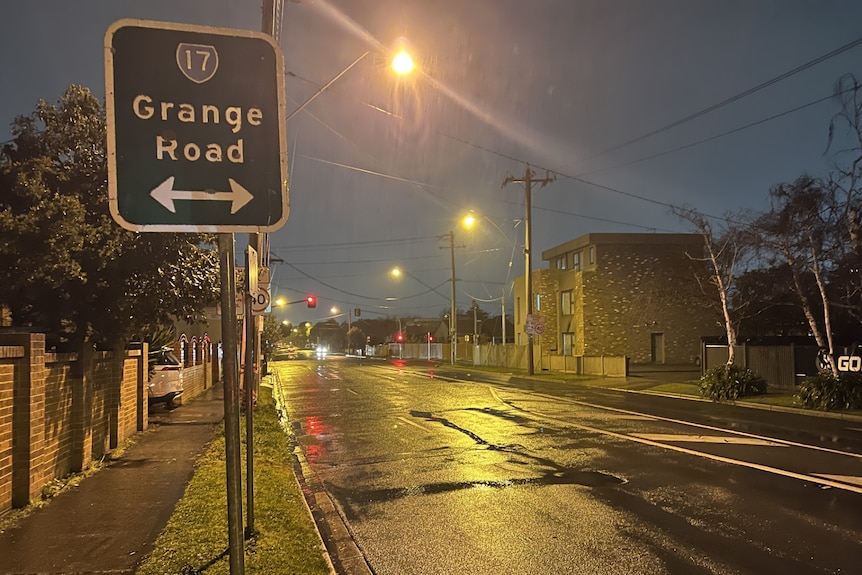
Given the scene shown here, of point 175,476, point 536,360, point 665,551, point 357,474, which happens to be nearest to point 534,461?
point 357,474

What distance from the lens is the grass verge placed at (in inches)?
208

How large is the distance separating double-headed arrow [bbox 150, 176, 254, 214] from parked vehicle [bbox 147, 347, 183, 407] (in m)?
15.1

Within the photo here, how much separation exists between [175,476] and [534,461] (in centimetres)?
511

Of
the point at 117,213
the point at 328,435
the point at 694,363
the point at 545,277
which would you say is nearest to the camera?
the point at 117,213

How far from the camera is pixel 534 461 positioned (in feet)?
33.2

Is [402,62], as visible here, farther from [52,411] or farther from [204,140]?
[204,140]

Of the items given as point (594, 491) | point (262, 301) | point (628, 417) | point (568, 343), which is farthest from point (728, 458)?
point (568, 343)

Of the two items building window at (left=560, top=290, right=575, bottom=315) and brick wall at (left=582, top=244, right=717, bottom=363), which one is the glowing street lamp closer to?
brick wall at (left=582, top=244, right=717, bottom=363)

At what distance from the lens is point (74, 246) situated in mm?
7812

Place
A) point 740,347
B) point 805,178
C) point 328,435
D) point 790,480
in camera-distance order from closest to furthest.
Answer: point 790,480 → point 328,435 → point 805,178 → point 740,347

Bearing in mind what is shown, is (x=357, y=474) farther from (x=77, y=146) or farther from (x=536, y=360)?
(x=536, y=360)

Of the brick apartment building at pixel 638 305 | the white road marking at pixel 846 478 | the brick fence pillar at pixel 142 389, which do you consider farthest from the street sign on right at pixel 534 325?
the white road marking at pixel 846 478

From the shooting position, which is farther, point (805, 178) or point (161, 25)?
point (805, 178)

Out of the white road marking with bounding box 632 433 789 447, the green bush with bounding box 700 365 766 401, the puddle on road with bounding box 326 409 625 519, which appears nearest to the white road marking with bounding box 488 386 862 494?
the white road marking with bounding box 632 433 789 447
